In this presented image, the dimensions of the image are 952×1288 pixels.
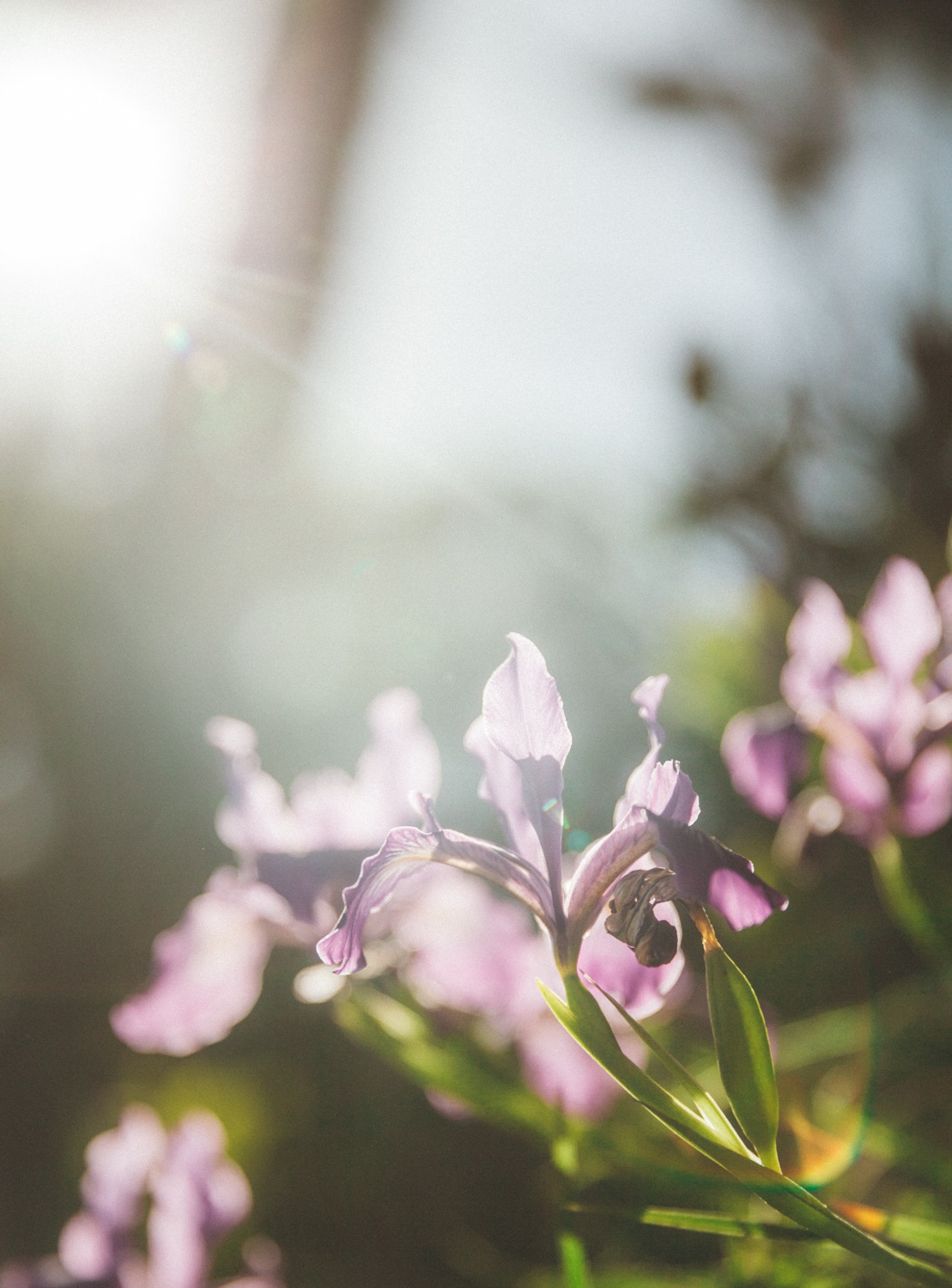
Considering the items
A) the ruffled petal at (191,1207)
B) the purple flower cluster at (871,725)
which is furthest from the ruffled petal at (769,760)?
the ruffled petal at (191,1207)

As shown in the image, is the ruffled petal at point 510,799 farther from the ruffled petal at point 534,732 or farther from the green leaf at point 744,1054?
the green leaf at point 744,1054

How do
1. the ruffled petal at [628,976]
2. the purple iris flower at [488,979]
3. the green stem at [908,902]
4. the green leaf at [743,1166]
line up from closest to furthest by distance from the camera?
the green leaf at [743,1166] < the ruffled petal at [628,976] < the green stem at [908,902] < the purple iris flower at [488,979]

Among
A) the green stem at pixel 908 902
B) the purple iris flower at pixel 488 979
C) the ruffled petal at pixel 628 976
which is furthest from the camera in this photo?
the purple iris flower at pixel 488 979

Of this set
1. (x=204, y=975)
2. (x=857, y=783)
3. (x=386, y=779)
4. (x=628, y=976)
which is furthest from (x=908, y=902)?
(x=204, y=975)

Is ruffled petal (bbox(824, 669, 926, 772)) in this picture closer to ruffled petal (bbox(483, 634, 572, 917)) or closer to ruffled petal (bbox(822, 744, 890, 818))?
ruffled petal (bbox(822, 744, 890, 818))

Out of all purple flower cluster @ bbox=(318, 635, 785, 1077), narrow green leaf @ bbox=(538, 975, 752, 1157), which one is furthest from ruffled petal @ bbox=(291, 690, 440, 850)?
narrow green leaf @ bbox=(538, 975, 752, 1157)

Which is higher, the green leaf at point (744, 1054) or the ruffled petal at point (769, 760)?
the green leaf at point (744, 1054)
